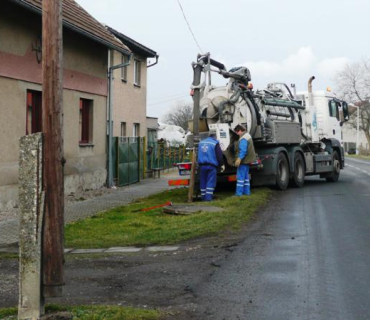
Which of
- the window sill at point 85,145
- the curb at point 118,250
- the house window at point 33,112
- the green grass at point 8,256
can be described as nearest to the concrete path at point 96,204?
the curb at point 118,250

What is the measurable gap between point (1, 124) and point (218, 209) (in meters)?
5.01

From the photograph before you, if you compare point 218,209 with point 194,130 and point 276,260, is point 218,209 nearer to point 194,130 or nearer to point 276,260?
point 194,130

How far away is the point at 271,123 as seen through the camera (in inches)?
648

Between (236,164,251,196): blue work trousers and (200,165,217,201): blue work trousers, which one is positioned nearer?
(200,165,217,201): blue work trousers

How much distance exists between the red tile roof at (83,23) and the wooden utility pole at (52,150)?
26.7ft

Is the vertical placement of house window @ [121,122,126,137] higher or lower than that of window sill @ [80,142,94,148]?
higher

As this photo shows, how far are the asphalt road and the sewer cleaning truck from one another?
4.50 metres

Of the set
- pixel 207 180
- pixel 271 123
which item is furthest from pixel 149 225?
pixel 271 123

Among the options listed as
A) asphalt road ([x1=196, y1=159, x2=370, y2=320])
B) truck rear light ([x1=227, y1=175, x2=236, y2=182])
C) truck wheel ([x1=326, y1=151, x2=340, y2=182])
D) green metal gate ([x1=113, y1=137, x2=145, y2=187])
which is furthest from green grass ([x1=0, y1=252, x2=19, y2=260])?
truck wheel ([x1=326, y1=151, x2=340, y2=182])

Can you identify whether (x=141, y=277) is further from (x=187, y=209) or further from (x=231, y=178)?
(x=231, y=178)

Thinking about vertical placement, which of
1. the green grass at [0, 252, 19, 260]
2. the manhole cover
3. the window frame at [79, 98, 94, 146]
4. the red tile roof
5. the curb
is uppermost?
the red tile roof

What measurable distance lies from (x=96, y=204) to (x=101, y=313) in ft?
31.9

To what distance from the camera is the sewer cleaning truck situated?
14.9 meters

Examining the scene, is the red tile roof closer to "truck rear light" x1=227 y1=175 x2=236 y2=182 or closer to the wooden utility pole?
"truck rear light" x1=227 y1=175 x2=236 y2=182
